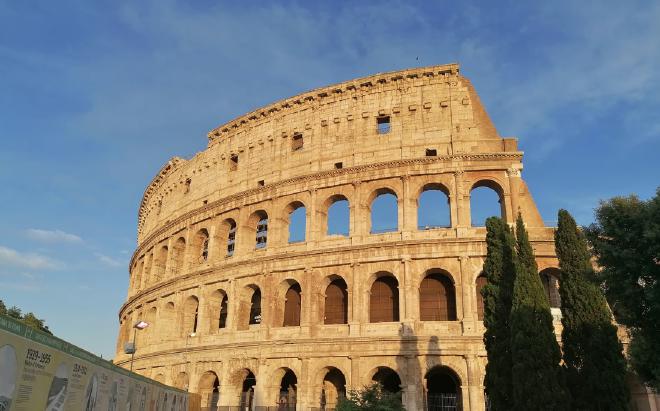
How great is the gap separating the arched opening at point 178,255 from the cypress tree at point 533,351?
898 inches

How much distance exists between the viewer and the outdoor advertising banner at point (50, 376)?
5.72 meters

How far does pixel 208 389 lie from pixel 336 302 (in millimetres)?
8409

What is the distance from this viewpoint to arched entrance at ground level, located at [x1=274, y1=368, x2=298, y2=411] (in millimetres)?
24656

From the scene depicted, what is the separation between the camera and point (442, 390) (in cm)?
2352

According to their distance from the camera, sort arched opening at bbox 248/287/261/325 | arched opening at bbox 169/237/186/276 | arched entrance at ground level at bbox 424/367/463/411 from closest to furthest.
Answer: arched entrance at ground level at bbox 424/367/463/411 < arched opening at bbox 248/287/261/325 < arched opening at bbox 169/237/186/276

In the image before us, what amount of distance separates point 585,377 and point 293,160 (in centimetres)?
1780

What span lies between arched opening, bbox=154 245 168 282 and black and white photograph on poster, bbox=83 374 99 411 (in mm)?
27259

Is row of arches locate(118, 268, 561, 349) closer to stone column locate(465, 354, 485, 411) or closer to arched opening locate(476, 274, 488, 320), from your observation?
arched opening locate(476, 274, 488, 320)

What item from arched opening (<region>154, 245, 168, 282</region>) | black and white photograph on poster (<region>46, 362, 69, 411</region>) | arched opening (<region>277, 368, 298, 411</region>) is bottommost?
black and white photograph on poster (<region>46, 362, 69, 411</region>)

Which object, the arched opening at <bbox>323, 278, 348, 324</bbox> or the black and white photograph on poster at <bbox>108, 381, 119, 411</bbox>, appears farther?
the arched opening at <bbox>323, 278, 348, 324</bbox>

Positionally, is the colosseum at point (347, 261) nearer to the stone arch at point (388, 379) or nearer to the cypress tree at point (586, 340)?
the stone arch at point (388, 379)

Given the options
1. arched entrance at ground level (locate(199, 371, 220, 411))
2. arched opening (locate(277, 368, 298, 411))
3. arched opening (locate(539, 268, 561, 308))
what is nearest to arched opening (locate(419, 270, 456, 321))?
arched opening (locate(539, 268, 561, 308))

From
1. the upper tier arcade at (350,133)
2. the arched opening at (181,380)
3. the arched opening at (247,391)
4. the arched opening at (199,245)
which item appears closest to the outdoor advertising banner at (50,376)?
the arched opening at (247,391)

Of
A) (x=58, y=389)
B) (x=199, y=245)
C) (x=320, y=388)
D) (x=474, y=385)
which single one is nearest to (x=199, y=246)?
(x=199, y=245)
